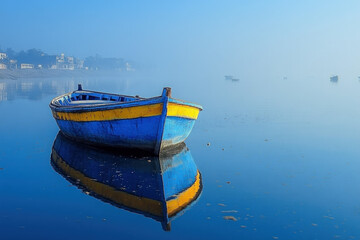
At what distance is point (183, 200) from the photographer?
9867 millimetres

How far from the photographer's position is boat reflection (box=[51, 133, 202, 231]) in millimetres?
9453

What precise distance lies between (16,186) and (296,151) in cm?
1213

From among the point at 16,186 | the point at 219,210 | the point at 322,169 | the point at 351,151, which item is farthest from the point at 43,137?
the point at 351,151

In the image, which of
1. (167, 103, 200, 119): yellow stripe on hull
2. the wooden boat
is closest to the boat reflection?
the wooden boat

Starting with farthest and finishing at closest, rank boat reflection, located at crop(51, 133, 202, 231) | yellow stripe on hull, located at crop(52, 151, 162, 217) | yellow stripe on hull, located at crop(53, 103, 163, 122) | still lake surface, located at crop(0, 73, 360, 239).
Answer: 1. yellow stripe on hull, located at crop(53, 103, 163, 122)
2. boat reflection, located at crop(51, 133, 202, 231)
3. yellow stripe on hull, located at crop(52, 151, 162, 217)
4. still lake surface, located at crop(0, 73, 360, 239)

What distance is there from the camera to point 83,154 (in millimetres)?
14594

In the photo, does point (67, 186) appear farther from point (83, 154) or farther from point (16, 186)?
point (83, 154)

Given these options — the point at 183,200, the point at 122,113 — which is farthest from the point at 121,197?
the point at 122,113

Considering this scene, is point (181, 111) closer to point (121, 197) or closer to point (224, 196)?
point (224, 196)

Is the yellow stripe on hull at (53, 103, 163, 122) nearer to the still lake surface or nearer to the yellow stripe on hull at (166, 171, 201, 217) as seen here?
the still lake surface

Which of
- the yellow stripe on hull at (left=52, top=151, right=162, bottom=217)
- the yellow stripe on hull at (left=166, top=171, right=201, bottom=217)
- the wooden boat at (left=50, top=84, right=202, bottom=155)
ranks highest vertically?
the wooden boat at (left=50, top=84, right=202, bottom=155)

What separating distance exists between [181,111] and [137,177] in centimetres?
356

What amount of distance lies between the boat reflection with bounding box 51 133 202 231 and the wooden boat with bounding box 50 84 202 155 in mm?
604

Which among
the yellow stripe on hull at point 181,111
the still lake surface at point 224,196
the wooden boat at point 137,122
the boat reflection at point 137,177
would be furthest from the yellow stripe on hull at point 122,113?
the still lake surface at point 224,196
